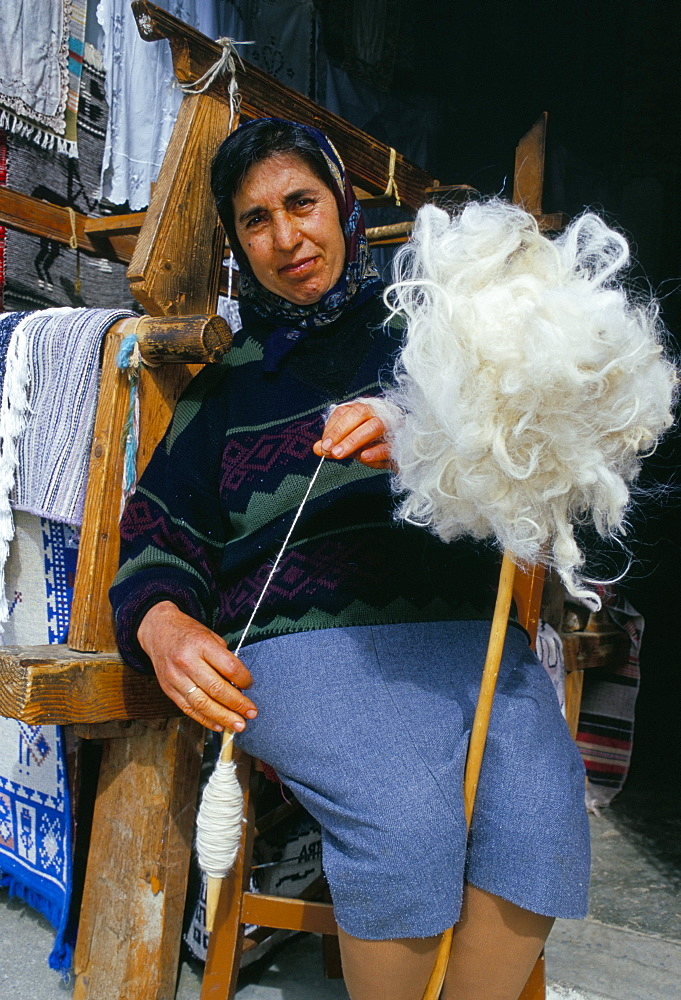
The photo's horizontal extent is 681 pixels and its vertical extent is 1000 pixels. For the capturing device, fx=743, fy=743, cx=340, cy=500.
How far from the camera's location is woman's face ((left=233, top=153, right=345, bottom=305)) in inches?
62.6

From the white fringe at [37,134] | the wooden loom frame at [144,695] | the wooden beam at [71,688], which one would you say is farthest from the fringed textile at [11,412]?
the white fringe at [37,134]

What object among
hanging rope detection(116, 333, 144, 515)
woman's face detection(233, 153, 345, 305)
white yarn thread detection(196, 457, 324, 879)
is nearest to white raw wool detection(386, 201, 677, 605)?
white yarn thread detection(196, 457, 324, 879)

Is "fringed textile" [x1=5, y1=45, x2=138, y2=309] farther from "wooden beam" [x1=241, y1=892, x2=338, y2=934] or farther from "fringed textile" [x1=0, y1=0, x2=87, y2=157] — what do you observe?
"wooden beam" [x1=241, y1=892, x2=338, y2=934]

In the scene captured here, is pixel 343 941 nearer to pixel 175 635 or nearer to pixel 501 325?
pixel 175 635

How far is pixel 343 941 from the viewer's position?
1.21 m

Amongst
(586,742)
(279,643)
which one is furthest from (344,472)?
(586,742)

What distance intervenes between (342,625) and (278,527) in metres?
0.23

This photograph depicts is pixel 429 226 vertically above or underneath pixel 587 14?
underneath

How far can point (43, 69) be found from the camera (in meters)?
3.34

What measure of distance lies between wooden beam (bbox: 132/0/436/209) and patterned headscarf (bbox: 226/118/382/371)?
32 centimetres

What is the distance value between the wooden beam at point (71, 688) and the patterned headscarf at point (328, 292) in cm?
73

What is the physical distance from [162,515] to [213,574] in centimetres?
16

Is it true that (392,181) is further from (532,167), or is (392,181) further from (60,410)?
→ (60,410)

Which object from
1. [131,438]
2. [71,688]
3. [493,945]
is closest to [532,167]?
[131,438]
